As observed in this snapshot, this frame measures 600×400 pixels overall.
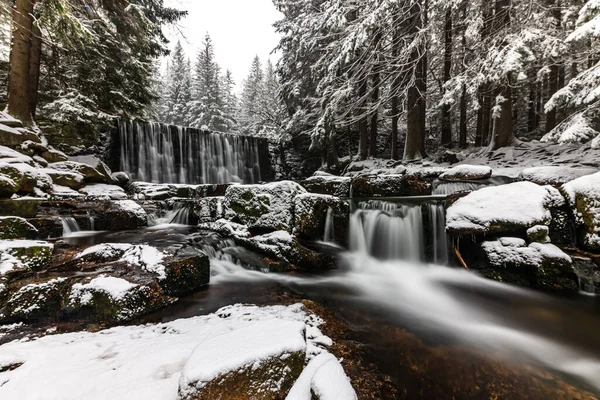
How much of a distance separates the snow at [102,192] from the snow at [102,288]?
5800 mm

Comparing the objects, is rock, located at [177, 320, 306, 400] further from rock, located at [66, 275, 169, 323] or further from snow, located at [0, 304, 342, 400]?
rock, located at [66, 275, 169, 323]

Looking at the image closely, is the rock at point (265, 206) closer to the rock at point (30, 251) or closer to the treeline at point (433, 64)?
the rock at point (30, 251)

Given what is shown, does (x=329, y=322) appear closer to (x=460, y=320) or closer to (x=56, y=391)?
(x=460, y=320)

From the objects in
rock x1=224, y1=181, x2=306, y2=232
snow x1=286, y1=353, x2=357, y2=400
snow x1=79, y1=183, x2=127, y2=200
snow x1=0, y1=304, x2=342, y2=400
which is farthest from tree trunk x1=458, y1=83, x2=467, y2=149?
snow x1=79, y1=183, x2=127, y2=200

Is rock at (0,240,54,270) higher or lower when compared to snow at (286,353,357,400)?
higher

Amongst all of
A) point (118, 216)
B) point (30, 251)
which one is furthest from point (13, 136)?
point (30, 251)

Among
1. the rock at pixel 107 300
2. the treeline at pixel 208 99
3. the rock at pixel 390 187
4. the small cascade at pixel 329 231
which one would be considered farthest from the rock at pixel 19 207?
the treeline at pixel 208 99

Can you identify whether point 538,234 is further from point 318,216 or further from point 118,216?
point 118,216

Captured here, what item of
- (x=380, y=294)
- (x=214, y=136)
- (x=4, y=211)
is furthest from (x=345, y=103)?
(x=4, y=211)

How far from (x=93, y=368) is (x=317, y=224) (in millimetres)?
4387

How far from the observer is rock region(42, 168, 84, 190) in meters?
7.52

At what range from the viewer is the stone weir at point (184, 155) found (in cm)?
1267

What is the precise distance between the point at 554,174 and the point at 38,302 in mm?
10762

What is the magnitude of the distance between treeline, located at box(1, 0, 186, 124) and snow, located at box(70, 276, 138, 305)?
7.72 metres
